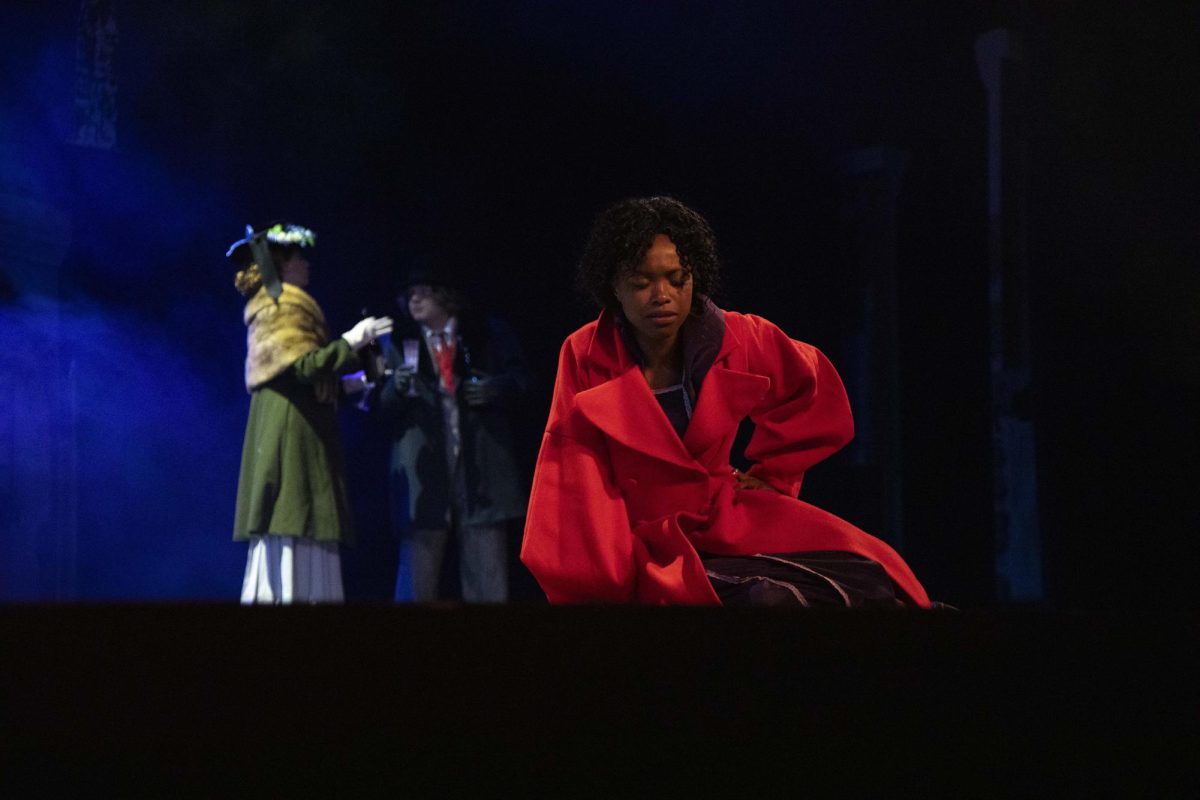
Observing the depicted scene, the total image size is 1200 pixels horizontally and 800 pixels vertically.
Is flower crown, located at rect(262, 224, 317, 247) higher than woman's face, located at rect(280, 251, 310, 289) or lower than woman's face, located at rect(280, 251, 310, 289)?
higher

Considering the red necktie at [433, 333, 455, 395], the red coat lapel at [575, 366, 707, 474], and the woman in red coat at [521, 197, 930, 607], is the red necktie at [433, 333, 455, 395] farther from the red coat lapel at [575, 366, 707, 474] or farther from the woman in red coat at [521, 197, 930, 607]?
the red coat lapel at [575, 366, 707, 474]

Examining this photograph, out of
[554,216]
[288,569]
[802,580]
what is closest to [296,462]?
[288,569]

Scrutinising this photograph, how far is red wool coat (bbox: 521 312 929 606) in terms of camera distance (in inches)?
84.7

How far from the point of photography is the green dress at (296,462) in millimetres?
4625

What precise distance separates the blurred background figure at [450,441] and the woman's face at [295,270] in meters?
0.47

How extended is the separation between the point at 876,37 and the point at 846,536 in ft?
12.1

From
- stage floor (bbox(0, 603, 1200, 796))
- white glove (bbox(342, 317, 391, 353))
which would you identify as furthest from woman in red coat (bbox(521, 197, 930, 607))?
white glove (bbox(342, 317, 391, 353))

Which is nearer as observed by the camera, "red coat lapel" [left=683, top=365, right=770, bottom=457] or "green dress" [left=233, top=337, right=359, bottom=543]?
"red coat lapel" [left=683, top=365, right=770, bottom=457]

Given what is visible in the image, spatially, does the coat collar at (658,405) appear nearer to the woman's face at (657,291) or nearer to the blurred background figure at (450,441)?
the woman's face at (657,291)

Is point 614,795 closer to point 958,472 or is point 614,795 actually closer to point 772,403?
Result: point 772,403

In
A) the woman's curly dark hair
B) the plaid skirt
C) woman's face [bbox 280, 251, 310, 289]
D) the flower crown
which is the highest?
the flower crown

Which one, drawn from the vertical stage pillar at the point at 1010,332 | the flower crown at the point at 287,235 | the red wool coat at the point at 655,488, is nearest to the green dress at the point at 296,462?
the flower crown at the point at 287,235

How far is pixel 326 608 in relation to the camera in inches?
36.3

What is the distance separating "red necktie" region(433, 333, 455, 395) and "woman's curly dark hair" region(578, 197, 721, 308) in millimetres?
2525
